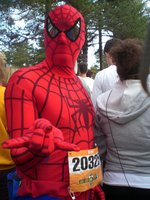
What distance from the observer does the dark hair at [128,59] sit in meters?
2.30

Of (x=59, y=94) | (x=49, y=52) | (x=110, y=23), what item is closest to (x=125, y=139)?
(x=59, y=94)

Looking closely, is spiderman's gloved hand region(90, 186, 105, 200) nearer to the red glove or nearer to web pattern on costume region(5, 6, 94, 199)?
web pattern on costume region(5, 6, 94, 199)

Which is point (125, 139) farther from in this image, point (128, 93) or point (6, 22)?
point (6, 22)

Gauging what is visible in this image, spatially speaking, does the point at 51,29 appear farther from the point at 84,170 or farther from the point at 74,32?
the point at 84,170

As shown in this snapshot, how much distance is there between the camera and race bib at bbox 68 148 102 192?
198cm

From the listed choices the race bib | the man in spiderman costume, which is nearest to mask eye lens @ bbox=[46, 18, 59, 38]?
the man in spiderman costume

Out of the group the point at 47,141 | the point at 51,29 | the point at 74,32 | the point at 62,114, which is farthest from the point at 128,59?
the point at 47,141

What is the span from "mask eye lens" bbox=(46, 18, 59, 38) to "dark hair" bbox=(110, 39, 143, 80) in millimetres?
464

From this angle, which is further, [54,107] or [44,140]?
[54,107]

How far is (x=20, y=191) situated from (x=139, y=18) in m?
21.6

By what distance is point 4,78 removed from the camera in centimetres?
306

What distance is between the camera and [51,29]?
2123mm

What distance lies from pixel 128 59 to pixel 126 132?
427mm

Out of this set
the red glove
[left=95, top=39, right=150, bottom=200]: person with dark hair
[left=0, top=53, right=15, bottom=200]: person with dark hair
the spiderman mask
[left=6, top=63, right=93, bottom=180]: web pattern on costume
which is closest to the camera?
the red glove
